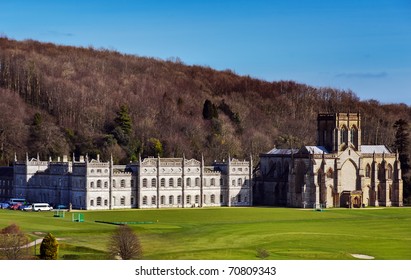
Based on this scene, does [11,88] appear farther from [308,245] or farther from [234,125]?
[308,245]

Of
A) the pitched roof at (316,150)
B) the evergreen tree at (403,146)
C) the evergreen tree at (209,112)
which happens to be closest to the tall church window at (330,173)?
the pitched roof at (316,150)

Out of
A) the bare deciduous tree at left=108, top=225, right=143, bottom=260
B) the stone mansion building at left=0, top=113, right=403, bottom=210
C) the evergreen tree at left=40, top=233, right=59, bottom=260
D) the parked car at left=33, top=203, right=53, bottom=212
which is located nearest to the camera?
the bare deciduous tree at left=108, top=225, right=143, bottom=260

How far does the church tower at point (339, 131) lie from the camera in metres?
117

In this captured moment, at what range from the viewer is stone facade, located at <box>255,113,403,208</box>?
11344 centimetres

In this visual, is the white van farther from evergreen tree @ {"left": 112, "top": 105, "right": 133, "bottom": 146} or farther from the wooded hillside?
evergreen tree @ {"left": 112, "top": 105, "right": 133, "bottom": 146}

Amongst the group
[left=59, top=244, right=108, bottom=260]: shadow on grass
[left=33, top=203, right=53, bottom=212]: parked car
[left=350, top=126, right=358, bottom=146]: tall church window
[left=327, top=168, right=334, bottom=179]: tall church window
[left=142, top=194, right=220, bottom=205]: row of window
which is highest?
[left=350, top=126, right=358, bottom=146]: tall church window

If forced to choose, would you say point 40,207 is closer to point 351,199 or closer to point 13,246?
point 351,199

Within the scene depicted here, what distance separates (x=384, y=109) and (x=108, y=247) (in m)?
128

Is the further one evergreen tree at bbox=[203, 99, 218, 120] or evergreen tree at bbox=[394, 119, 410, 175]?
evergreen tree at bbox=[203, 99, 218, 120]

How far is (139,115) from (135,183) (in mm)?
54073

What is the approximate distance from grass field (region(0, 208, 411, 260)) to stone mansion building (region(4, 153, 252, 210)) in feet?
15.5

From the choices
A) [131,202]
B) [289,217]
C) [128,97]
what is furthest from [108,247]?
[128,97]

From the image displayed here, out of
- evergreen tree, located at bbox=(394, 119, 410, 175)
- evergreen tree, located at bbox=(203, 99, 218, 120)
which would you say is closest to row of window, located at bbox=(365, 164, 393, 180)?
evergreen tree, located at bbox=(394, 119, 410, 175)

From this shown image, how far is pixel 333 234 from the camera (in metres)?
80.6
